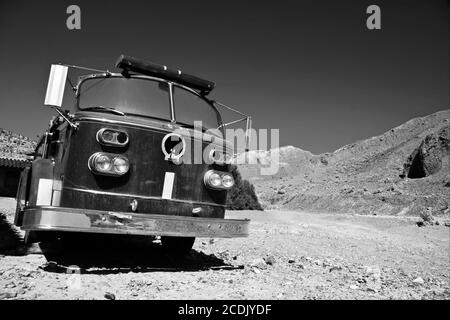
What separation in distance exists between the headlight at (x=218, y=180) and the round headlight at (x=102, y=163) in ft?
3.91

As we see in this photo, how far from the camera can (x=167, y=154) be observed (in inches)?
169

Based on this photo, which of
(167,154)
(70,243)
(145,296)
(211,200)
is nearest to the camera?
(145,296)

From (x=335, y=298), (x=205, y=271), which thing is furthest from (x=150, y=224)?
(x=335, y=298)

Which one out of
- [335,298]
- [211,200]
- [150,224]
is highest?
[211,200]

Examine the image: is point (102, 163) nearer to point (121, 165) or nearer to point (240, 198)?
point (121, 165)

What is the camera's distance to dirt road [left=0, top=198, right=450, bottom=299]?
336 centimetres

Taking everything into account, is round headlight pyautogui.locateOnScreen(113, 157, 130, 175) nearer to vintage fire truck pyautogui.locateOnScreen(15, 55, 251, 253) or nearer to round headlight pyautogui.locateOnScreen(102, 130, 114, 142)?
vintage fire truck pyautogui.locateOnScreen(15, 55, 251, 253)

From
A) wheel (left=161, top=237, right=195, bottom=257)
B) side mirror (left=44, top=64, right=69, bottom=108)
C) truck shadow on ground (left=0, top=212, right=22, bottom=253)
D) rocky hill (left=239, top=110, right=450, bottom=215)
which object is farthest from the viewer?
rocky hill (left=239, top=110, right=450, bottom=215)

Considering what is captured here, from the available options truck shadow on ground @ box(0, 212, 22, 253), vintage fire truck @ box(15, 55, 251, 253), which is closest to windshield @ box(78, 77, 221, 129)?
vintage fire truck @ box(15, 55, 251, 253)

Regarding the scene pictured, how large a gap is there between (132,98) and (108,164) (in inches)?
38.7

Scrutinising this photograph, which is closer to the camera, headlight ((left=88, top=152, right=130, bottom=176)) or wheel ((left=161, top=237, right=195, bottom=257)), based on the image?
headlight ((left=88, top=152, right=130, bottom=176))

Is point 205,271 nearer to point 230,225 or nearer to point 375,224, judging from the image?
point 230,225

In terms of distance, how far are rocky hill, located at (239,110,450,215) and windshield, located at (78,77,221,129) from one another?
28.6 feet
